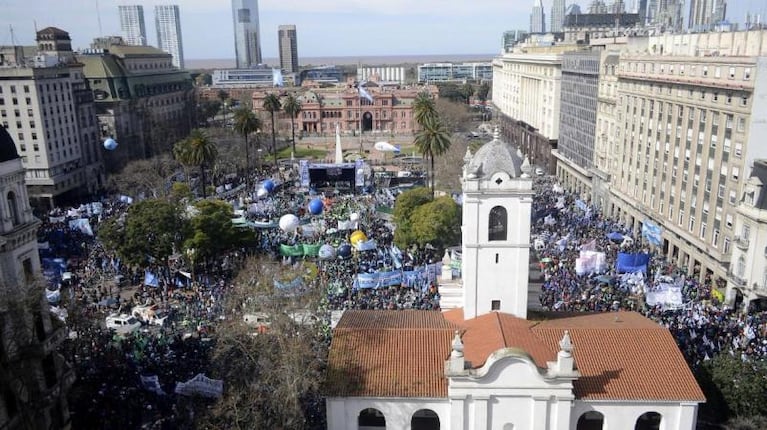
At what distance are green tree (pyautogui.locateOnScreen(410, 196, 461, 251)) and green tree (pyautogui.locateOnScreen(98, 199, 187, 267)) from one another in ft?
58.3

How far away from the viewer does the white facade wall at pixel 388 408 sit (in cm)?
2547

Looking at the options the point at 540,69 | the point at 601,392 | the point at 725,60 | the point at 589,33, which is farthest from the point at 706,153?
the point at 589,33

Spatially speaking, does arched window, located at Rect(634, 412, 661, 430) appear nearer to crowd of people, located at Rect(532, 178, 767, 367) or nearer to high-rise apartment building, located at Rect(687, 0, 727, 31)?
crowd of people, located at Rect(532, 178, 767, 367)

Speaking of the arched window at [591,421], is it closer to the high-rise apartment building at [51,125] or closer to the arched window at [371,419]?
the arched window at [371,419]

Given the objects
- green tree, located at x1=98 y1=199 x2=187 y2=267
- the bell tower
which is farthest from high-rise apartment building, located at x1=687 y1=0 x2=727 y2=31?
the bell tower

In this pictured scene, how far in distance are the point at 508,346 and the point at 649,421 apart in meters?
7.71

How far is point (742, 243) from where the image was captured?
40.9 meters

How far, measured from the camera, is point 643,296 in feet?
132

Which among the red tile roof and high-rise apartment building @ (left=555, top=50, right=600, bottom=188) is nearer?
the red tile roof

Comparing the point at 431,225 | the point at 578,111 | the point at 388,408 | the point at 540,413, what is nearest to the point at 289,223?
the point at 431,225

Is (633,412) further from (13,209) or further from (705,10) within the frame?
(705,10)

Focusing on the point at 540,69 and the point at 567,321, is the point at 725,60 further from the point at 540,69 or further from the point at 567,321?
the point at 540,69

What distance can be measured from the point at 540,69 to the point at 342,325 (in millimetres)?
75939

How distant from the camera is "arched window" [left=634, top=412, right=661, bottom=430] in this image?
26.6 m
